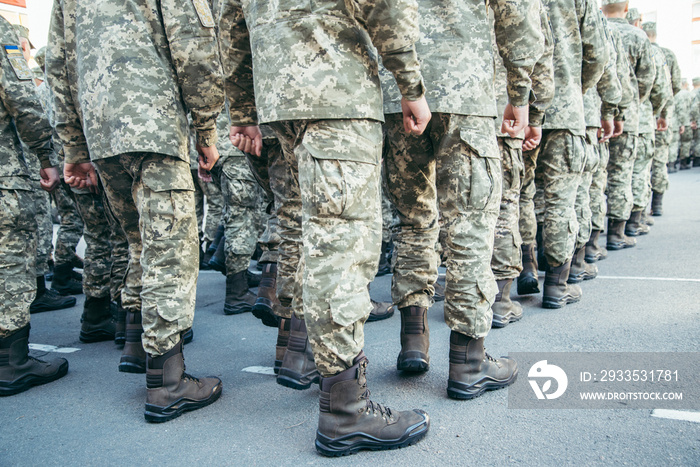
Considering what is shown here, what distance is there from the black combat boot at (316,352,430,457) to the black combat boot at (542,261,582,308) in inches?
79.7

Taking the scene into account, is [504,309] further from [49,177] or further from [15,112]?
[15,112]

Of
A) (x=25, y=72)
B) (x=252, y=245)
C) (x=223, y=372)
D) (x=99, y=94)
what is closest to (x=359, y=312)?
(x=223, y=372)

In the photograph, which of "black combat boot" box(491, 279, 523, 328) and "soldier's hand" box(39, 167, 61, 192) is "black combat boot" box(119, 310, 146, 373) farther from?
"black combat boot" box(491, 279, 523, 328)

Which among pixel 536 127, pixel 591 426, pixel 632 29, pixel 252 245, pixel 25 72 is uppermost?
pixel 632 29

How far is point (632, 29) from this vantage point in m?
5.62

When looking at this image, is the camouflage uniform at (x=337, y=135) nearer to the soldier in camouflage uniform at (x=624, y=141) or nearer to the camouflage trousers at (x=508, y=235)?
the camouflage trousers at (x=508, y=235)

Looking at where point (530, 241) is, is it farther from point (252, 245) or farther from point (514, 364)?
point (252, 245)

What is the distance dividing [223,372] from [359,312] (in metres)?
1.30

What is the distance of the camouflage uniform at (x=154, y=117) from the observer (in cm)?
226

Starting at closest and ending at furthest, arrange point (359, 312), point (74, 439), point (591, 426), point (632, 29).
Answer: point (359, 312) → point (591, 426) → point (74, 439) → point (632, 29)

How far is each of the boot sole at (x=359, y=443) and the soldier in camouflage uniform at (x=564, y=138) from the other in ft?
6.68

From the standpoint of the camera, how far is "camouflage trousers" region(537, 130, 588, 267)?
3.58 meters

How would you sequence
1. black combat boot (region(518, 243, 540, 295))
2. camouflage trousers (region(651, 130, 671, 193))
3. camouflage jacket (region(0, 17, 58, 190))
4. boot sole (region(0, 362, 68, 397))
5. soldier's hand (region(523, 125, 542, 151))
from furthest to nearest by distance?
camouflage trousers (region(651, 130, 671, 193)), black combat boot (region(518, 243, 540, 295)), soldier's hand (region(523, 125, 542, 151)), camouflage jacket (region(0, 17, 58, 190)), boot sole (region(0, 362, 68, 397))

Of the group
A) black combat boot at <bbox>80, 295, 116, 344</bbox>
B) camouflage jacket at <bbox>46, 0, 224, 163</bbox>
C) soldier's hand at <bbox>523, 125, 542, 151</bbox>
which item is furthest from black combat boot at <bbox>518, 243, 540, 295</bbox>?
black combat boot at <bbox>80, 295, 116, 344</bbox>
